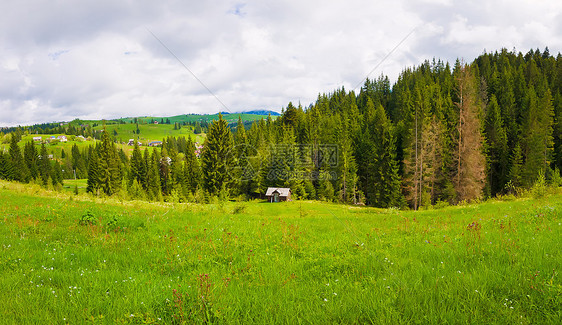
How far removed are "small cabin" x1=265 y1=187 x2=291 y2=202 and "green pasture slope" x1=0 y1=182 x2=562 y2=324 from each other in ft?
168

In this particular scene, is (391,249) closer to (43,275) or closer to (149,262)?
(149,262)

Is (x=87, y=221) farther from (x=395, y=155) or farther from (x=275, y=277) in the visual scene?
(x=395, y=155)

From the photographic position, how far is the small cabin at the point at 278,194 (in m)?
58.4

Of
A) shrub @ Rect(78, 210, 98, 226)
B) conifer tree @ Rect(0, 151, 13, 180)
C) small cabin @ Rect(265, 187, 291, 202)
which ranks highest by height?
shrub @ Rect(78, 210, 98, 226)

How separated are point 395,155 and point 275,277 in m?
61.6

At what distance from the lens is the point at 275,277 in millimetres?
4379

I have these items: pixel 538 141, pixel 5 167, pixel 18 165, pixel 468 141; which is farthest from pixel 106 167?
pixel 538 141

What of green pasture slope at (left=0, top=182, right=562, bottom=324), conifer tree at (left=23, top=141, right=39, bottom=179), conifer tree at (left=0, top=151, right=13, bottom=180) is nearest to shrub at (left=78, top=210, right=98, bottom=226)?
green pasture slope at (left=0, top=182, right=562, bottom=324)

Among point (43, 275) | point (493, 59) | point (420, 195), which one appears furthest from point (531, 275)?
point (493, 59)

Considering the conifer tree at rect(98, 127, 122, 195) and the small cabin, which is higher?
the conifer tree at rect(98, 127, 122, 195)

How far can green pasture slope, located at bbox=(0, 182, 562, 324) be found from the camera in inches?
119

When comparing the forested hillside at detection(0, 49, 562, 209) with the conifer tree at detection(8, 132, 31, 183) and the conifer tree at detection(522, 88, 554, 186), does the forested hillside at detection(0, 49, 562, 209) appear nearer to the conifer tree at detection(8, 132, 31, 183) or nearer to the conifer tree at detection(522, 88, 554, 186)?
the conifer tree at detection(522, 88, 554, 186)

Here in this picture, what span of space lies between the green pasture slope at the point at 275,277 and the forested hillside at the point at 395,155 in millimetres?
35207

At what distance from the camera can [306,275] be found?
178 inches
